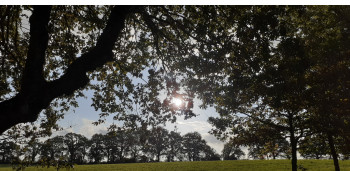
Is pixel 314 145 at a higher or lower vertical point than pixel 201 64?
lower

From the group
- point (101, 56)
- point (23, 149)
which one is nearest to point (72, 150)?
point (23, 149)

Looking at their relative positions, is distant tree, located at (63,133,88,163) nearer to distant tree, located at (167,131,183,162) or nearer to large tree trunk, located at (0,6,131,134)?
distant tree, located at (167,131,183,162)

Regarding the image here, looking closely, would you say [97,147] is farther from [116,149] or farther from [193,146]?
[193,146]

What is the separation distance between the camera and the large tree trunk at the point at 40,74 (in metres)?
5.67

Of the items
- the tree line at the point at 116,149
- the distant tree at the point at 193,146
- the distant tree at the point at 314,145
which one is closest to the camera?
the distant tree at the point at 314,145

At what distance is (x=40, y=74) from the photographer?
609cm

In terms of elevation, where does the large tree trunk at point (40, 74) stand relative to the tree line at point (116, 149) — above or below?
above

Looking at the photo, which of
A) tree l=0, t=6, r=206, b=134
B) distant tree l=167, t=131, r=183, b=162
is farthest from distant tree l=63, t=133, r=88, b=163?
tree l=0, t=6, r=206, b=134

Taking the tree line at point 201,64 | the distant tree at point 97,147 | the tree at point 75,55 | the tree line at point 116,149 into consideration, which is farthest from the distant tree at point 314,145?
the distant tree at point 97,147

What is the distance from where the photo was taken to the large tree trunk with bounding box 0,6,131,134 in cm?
567

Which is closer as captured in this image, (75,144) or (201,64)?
(201,64)

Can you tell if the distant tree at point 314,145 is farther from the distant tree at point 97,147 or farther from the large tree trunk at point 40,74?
the distant tree at point 97,147

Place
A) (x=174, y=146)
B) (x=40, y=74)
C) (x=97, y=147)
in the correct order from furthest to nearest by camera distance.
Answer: (x=174, y=146), (x=97, y=147), (x=40, y=74)

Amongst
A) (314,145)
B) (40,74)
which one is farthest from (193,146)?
(40,74)
